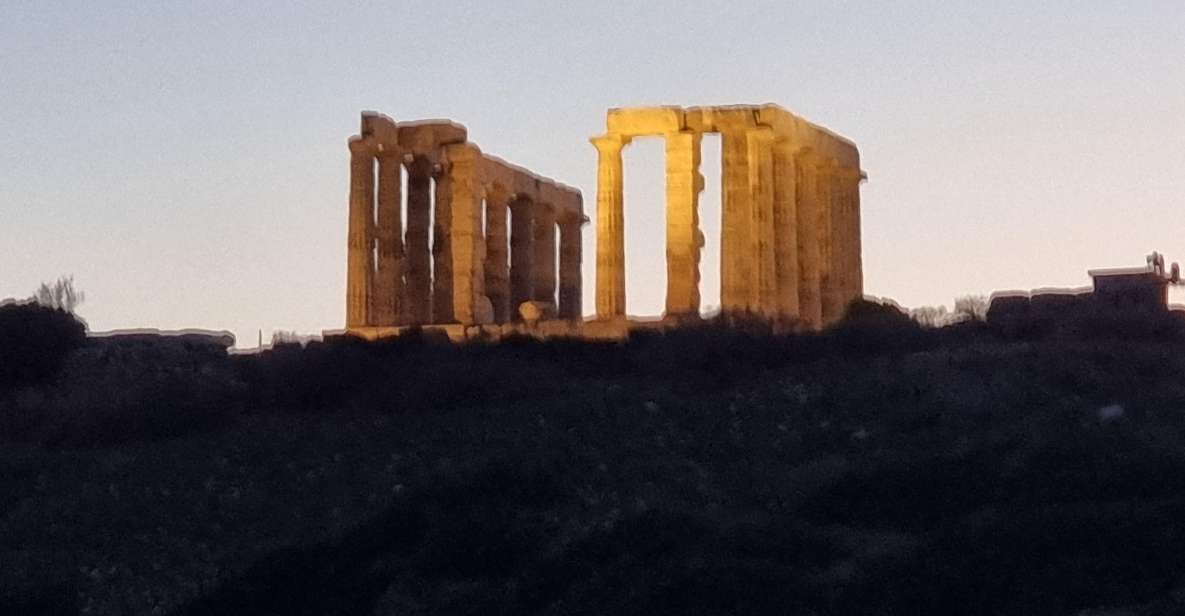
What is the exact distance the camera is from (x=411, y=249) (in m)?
50.4

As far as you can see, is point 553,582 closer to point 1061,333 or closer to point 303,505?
point 303,505

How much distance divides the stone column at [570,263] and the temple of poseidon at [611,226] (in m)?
3.89

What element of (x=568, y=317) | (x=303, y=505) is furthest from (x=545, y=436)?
(x=568, y=317)

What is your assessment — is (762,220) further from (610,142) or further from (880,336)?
(880,336)

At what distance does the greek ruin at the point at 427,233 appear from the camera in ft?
156

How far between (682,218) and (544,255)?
30.7 feet

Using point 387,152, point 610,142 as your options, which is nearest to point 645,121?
point 610,142

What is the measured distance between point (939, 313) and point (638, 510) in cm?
2266

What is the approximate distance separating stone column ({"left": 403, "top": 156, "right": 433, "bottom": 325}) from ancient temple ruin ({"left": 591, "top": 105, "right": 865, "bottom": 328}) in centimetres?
434

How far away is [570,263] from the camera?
57562mm

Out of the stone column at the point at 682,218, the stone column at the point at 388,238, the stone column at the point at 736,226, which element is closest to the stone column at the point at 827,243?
the stone column at the point at 736,226

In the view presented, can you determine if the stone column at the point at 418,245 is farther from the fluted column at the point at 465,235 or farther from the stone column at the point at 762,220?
the stone column at the point at 762,220

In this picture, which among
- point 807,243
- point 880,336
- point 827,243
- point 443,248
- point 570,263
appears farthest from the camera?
point 570,263

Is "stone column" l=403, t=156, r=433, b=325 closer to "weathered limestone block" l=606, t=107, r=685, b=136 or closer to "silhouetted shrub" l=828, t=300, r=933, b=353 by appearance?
"weathered limestone block" l=606, t=107, r=685, b=136
